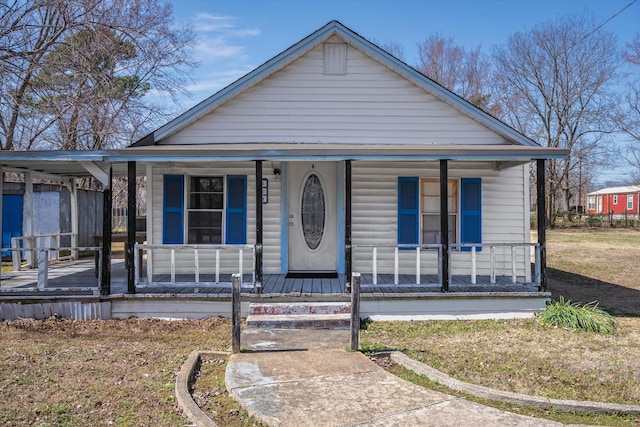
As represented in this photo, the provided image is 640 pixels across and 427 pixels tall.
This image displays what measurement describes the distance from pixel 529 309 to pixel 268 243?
5095 mm

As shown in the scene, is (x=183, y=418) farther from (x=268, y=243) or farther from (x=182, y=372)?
(x=268, y=243)

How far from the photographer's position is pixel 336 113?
32.0 ft

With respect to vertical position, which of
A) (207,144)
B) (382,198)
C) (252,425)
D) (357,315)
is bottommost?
(252,425)

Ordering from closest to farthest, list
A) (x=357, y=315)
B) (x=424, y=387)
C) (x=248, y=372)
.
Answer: (x=424, y=387), (x=248, y=372), (x=357, y=315)

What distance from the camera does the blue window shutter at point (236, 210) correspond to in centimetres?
969

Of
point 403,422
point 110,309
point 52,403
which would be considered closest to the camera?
point 403,422

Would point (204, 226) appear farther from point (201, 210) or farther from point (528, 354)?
point (528, 354)

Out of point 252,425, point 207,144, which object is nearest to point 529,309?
point 252,425

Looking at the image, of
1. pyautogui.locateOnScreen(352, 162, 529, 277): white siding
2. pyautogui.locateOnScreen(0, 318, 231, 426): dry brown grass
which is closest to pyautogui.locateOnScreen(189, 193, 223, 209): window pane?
pyautogui.locateOnScreen(0, 318, 231, 426): dry brown grass

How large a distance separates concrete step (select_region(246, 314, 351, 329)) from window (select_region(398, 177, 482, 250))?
3206mm

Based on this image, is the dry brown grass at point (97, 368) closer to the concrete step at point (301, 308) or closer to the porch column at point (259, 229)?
the concrete step at point (301, 308)

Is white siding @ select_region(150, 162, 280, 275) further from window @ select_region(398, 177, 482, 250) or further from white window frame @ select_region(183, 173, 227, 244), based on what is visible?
window @ select_region(398, 177, 482, 250)

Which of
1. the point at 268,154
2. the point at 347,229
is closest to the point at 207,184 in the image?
the point at 268,154

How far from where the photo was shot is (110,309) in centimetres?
802
